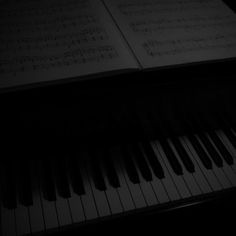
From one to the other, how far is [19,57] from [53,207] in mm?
551

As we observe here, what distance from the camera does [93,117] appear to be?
1174mm

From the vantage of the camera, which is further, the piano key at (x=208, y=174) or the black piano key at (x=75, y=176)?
the piano key at (x=208, y=174)

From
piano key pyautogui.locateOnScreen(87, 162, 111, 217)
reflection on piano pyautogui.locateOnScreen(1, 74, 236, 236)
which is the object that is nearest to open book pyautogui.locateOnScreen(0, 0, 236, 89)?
reflection on piano pyautogui.locateOnScreen(1, 74, 236, 236)

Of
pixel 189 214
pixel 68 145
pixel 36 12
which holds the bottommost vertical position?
pixel 189 214

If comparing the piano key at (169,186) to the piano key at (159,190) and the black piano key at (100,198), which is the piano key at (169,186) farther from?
the black piano key at (100,198)

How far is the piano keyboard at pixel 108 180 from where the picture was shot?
1060 millimetres

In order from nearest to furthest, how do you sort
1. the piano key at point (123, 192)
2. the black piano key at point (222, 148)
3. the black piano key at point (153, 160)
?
1. the piano key at point (123, 192)
2. the black piano key at point (153, 160)
3. the black piano key at point (222, 148)

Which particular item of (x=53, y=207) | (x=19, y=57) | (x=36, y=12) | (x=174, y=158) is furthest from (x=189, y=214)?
(x=36, y=12)

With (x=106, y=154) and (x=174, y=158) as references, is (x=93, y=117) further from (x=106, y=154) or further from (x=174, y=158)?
(x=174, y=158)

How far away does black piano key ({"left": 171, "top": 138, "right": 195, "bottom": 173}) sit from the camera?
1.26 metres

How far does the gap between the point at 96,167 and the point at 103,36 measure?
53 cm

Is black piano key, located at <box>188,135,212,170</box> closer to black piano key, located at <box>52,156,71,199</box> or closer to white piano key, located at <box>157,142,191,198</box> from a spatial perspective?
white piano key, located at <box>157,142,191,198</box>

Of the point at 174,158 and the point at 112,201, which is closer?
the point at 112,201

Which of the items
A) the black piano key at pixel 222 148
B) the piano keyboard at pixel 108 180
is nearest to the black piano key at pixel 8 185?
the piano keyboard at pixel 108 180
